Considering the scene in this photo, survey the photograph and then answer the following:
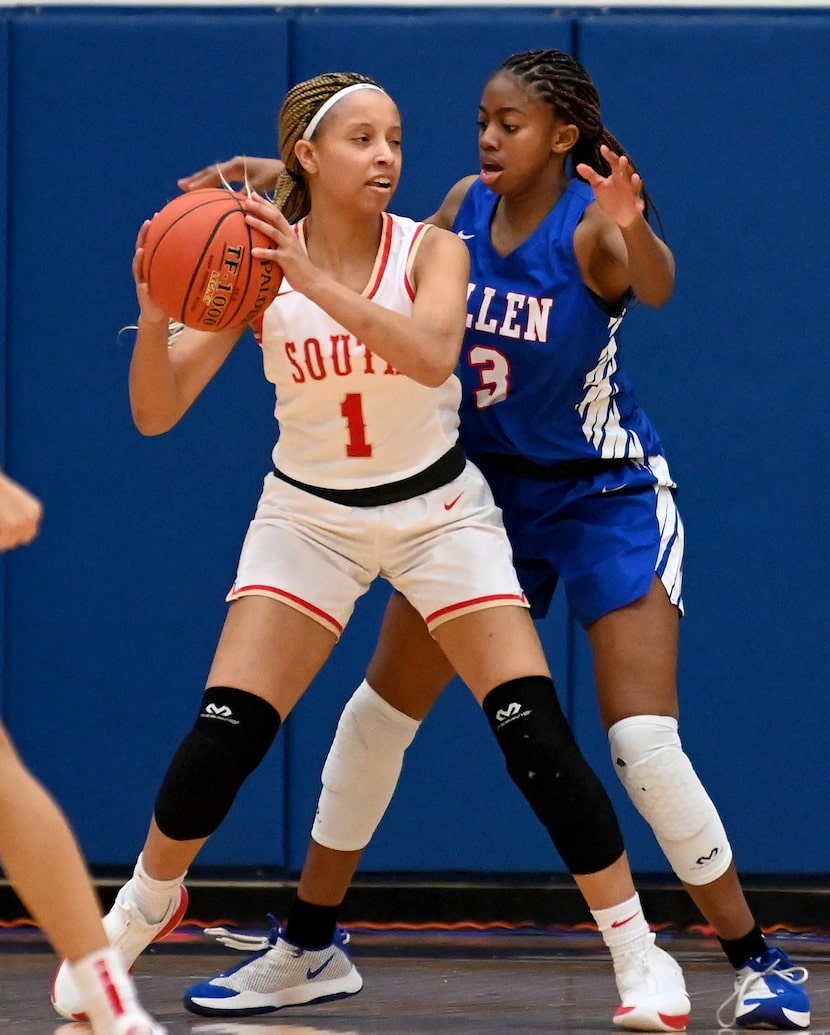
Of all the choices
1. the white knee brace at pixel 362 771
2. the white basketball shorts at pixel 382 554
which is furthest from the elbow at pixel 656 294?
the white knee brace at pixel 362 771

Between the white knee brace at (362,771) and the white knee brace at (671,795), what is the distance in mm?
510

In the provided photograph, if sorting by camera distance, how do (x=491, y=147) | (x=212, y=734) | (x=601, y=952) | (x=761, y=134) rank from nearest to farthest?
1. (x=212, y=734)
2. (x=491, y=147)
3. (x=601, y=952)
4. (x=761, y=134)

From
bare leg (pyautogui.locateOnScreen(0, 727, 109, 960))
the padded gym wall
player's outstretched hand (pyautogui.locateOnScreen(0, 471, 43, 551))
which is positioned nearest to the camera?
player's outstretched hand (pyautogui.locateOnScreen(0, 471, 43, 551))

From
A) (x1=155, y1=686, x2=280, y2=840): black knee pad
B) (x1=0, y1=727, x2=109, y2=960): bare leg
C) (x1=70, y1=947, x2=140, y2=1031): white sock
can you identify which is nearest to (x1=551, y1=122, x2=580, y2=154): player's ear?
(x1=155, y1=686, x2=280, y2=840): black knee pad

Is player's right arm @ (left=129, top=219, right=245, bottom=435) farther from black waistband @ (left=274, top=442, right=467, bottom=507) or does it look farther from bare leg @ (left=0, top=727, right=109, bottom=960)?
bare leg @ (left=0, top=727, right=109, bottom=960)

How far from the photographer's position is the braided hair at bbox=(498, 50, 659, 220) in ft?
11.7

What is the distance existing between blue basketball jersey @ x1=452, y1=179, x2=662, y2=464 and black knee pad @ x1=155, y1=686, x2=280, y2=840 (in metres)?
0.82

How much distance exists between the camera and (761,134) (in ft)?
16.6

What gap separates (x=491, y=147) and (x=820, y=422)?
190 centimetres

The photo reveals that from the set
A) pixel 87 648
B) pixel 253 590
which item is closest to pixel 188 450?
pixel 87 648

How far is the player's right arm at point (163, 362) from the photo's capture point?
3.25m

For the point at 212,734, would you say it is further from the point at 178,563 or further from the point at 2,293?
the point at 2,293

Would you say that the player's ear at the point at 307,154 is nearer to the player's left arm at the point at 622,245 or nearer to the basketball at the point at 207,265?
the basketball at the point at 207,265

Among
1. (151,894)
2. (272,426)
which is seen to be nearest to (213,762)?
(151,894)
